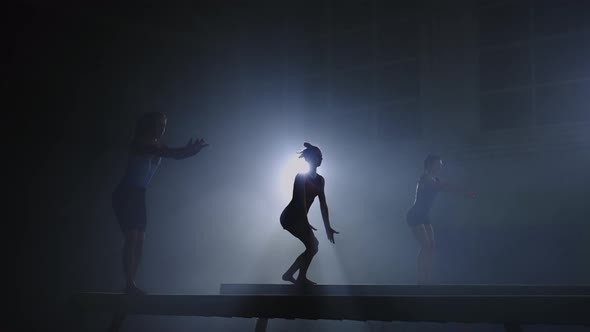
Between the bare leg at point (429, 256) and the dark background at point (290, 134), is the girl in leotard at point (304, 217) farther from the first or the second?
the bare leg at point (429, 256)

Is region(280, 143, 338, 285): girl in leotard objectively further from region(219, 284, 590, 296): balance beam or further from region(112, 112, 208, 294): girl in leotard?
region(112, 112, 208, 294): girl in leotard

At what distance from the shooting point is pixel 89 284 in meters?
5.63

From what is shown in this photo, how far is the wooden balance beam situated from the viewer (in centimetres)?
268

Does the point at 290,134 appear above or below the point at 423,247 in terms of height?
above

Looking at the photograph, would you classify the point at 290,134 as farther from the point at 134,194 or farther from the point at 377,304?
the point at 377,304

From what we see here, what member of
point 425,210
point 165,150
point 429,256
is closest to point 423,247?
point 429,256

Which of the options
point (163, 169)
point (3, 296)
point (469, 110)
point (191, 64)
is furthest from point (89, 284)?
point (469, 110)

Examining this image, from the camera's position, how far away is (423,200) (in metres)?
6.48

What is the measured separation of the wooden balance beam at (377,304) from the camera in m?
2.68

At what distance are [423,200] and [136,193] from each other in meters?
3.05

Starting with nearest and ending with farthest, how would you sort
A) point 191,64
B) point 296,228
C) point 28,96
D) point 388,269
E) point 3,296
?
1. point 296,228
2. point 3,296
3. point 28,96
4. point 191,64
5. point 388,269

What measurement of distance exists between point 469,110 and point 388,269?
1.96 m

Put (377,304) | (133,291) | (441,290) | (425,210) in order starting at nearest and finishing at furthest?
1. (377,304)
2. (441,290)
3. (133,291)
4. (425,210)

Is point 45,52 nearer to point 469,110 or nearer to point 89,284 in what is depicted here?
point 89,284
